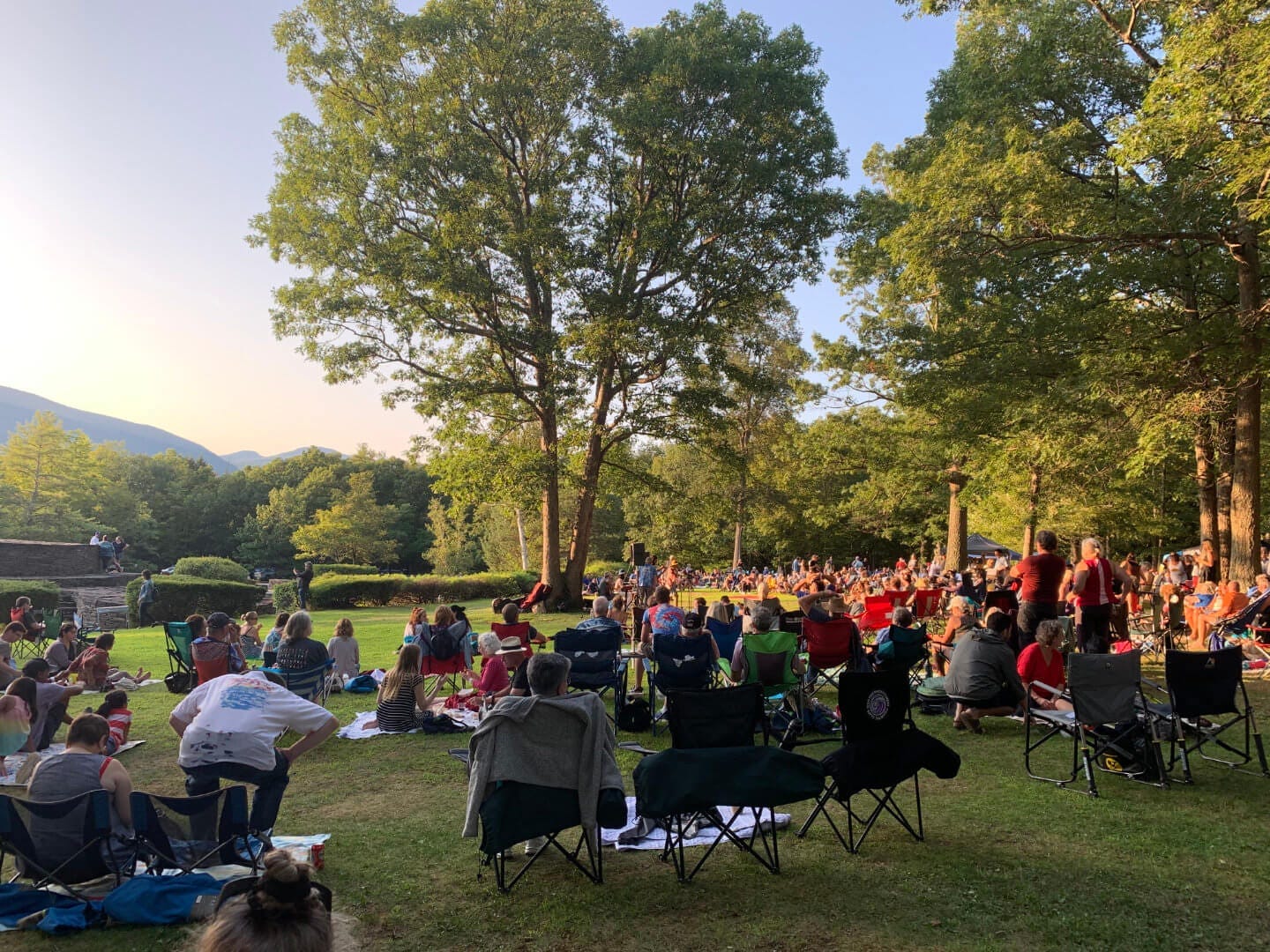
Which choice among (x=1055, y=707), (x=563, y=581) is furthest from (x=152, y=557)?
(x=1055, y=707)

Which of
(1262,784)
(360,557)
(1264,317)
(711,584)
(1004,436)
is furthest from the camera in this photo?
(360,557)

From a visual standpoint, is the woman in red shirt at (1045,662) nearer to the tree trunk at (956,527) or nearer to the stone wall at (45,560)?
the tree trunk at (956,527)

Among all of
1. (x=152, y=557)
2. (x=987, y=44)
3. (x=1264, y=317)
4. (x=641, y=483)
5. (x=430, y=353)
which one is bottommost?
(x=152, y=557)

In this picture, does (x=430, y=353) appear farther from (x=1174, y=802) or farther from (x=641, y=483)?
(x=1174, y=802)

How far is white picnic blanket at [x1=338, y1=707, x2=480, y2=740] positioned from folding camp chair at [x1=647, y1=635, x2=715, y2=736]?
Answer: 1780mm

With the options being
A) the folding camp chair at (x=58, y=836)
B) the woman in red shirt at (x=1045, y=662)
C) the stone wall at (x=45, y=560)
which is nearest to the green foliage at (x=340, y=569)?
the stone wall at (x=45, y=560)

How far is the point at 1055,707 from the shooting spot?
6.45 meters

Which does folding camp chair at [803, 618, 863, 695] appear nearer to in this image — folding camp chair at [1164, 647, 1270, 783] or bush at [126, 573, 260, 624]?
folding camp chair at [1164, 647, 1270, 783]

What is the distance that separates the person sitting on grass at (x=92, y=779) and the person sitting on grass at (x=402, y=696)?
11.6ft

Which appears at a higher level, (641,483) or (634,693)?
(641,483)

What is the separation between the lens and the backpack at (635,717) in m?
7.48

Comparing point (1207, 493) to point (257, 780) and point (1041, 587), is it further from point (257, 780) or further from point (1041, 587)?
point (257, 780)

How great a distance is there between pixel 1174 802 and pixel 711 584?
2772 centimetres

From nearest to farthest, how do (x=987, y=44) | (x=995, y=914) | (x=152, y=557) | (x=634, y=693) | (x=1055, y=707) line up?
1. (x=995, y=914)
2. (x=1055, y=707)
3. (x=634, y=693)
4. (x=987, y=44)
5. (x=152, y=557)
